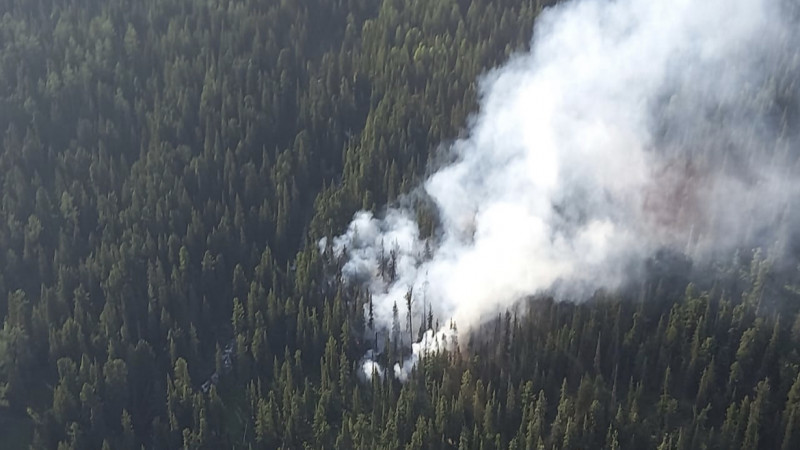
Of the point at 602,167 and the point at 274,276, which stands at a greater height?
Answer: the point at 602,167

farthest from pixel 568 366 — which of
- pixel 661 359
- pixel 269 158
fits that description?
pixel 269 158

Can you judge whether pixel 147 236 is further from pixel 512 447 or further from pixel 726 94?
pixel 726 94

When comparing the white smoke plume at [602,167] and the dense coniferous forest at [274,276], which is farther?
the white smoke plume at [602,167]

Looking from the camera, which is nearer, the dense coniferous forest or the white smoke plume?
the dense coniferous forest

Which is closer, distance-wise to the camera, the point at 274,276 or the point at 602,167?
the point at 274,276
